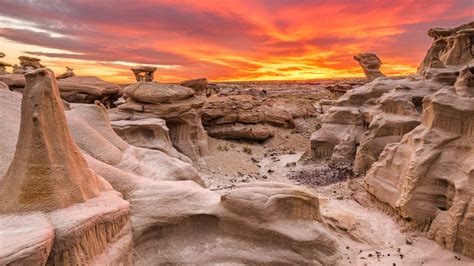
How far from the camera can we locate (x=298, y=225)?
874 centimetres

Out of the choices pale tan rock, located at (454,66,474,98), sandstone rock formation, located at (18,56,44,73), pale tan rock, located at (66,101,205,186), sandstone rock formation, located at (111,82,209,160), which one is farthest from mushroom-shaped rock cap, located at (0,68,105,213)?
sandstone rock formation, located at (18,56,44,73)

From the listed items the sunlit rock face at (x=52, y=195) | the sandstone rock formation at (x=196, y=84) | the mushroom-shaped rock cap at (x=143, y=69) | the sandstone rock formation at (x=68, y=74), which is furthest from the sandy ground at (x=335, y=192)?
the sandstone rock formation at (x=68, y=74)

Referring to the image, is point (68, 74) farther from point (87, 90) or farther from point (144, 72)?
point (87, 90)

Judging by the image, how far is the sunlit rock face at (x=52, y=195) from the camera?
587cm

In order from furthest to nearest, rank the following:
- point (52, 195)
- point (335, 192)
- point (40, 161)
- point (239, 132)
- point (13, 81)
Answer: point (239, 132) < point (13, 81) < point (335, 192) < point (40, 161) < point (52, 195)

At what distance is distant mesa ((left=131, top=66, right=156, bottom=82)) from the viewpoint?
3575 centimetres

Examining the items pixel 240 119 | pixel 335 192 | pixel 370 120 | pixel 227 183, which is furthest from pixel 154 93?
pixel 370 120

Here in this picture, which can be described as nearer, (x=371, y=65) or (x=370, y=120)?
(x=370, y=120)

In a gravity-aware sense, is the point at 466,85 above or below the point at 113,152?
above

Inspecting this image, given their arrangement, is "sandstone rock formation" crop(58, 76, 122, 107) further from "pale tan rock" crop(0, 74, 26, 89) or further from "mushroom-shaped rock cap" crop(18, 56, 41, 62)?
"mushroom-shaped rock cap" crop(18, 56, 41, 62)

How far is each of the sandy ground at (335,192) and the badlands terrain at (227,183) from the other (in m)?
0.07

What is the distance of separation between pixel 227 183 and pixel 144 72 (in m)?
20.7

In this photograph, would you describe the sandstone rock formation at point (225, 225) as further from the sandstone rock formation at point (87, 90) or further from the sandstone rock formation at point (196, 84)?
the sandstone rock formation at point (196, 84)

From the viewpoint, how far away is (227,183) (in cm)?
2044
